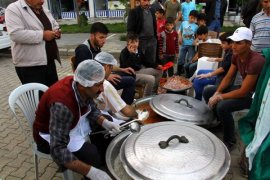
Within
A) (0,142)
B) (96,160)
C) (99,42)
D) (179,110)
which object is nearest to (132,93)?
Answer: (99,42)

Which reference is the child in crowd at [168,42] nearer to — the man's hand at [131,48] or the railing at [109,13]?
the man's hand at [131,48]

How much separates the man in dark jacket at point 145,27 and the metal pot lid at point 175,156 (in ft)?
8.78

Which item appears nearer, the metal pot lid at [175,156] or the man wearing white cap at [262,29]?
the metal pot lid at [175,156]

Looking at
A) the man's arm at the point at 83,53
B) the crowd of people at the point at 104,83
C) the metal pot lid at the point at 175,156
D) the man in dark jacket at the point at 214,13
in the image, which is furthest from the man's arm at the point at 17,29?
the man in dark jacket at the point at 214,13

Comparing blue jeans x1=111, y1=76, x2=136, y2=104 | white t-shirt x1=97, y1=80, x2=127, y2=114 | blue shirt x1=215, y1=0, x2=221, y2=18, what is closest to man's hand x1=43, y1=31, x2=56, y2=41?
white t-shirt x1=97, y1=80, x2=127, y2=114

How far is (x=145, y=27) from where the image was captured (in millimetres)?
4645

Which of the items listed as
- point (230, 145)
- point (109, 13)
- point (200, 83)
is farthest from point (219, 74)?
point (109, 13)

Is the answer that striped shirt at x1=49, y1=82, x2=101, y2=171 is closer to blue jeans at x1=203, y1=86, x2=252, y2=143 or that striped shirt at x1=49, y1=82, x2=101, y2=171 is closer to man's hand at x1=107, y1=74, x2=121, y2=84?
man's hand at x1=107, y1=74, x2=121, y2=84

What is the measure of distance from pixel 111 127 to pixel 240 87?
1.52 metres

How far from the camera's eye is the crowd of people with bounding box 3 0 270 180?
175 cm

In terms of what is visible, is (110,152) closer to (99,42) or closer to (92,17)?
(99,42)

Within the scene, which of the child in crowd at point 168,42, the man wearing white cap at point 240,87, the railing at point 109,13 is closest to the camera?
the man wearing white cap at point 240,87

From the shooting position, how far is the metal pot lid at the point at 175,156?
155 centimetres

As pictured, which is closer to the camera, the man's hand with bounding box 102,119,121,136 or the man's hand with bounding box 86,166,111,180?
the man's hand with bounding box 86,166,111,180
